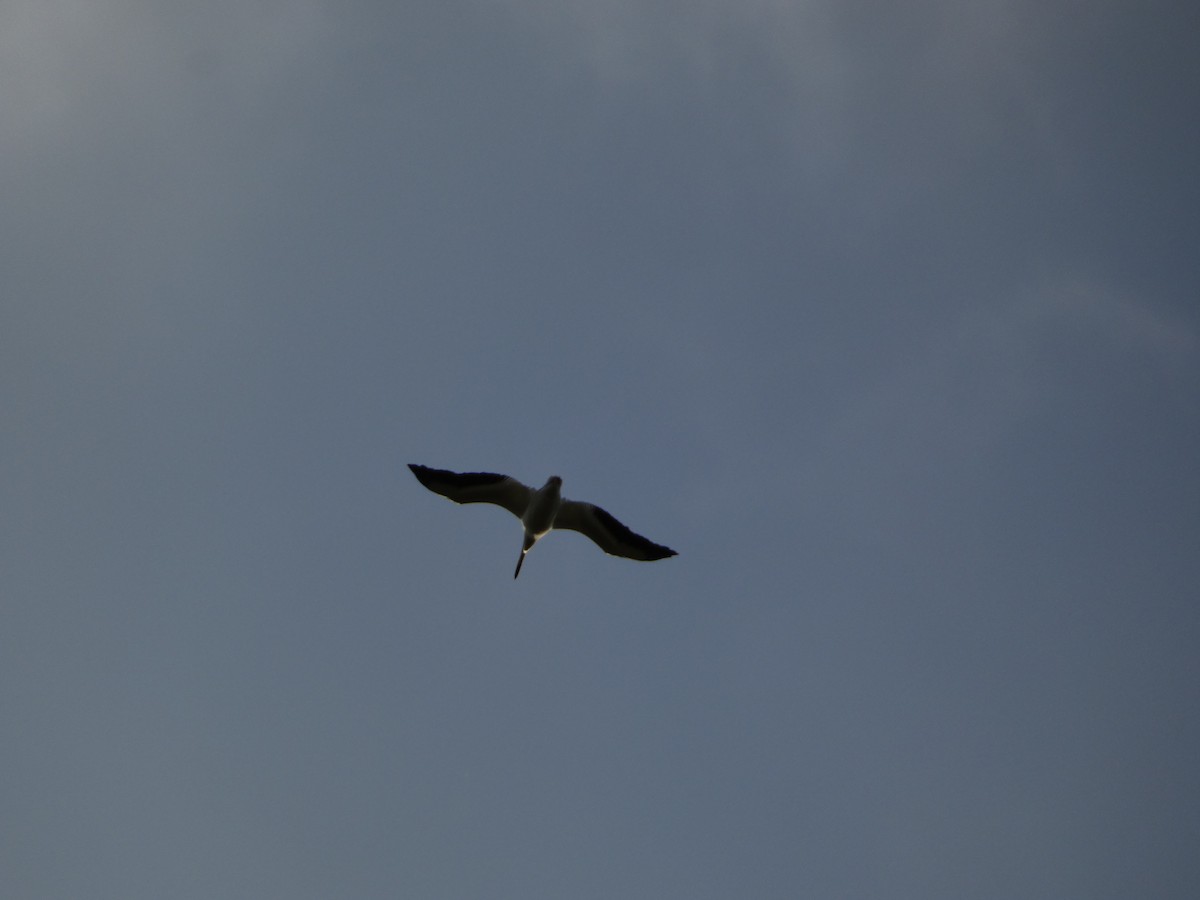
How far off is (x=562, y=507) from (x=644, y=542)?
208 cm

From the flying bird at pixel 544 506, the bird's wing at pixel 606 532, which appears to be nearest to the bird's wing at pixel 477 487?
the flying bird at pixel 544 506

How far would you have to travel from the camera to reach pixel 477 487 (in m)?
26.3

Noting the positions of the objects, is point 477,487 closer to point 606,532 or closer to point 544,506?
point 544,506

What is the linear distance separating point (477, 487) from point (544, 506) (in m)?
1.64

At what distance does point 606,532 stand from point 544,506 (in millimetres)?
1608

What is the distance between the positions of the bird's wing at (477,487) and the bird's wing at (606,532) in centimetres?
105

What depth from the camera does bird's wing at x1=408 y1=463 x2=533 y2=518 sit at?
84.7 feet

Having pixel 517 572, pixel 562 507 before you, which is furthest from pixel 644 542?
pixel 517 572

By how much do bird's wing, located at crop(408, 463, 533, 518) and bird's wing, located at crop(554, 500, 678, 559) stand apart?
1.05 m

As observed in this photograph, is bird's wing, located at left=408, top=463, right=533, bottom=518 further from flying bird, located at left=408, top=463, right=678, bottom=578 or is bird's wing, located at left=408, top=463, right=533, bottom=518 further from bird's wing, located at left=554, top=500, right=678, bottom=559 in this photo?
bird's wing, located at left=554, top=500, right=678, bottom=559

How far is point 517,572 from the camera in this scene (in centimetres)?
2844

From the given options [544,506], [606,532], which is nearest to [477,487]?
[544,506]

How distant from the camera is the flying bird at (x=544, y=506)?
25875 millimetres

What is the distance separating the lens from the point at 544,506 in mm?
26094
